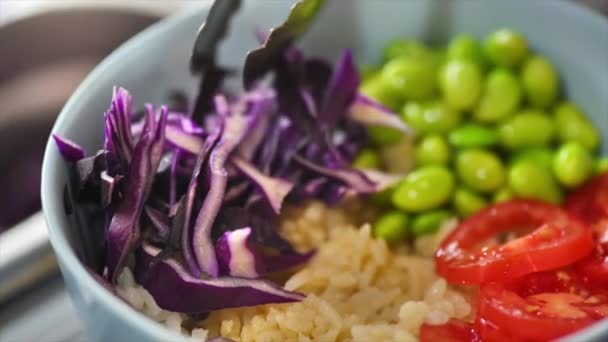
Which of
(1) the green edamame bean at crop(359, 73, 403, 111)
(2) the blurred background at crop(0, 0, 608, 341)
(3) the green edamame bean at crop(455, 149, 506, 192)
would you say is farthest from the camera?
(2) the blurred background at crop(0, 0, 608, 341)

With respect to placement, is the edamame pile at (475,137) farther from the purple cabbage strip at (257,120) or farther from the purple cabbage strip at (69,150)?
the purple cabbage strip at (69,150)

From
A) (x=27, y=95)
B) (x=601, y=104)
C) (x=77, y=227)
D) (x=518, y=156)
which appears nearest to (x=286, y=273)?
(x=77, y=227)

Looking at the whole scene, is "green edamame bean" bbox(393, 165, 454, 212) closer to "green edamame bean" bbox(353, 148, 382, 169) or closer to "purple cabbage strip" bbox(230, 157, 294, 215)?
"green edamame bean" bbox(353, 148, 382, 169)

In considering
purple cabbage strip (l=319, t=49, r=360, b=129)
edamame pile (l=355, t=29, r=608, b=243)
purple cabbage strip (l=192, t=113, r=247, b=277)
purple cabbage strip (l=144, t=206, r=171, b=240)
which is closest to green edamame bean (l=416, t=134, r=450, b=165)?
edamame pile (l=355, t=29, r=608, b=243)

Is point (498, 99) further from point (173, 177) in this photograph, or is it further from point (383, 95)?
point (173, 177)

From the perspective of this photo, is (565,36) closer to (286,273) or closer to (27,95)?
(286,273)

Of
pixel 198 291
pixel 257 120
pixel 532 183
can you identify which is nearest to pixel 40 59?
pixel 257 120

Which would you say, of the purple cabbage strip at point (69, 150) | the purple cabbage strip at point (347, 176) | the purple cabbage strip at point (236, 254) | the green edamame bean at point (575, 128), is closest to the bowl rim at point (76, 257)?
the purple cabbage strip at point (69, 150)
